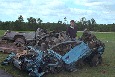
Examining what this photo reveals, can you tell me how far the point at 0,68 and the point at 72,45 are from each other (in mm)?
3248

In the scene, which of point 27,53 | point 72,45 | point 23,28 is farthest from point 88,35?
point 23,28

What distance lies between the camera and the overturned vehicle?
1278cm

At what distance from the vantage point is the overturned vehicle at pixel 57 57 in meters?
12.8

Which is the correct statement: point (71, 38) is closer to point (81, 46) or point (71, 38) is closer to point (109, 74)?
point (81, 46)

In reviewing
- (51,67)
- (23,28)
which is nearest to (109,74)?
(51,67)

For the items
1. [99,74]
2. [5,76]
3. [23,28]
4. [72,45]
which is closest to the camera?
[5,76]

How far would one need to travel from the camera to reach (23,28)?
6122 cm

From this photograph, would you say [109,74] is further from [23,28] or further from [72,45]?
[23,28]

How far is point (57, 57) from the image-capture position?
13258mm

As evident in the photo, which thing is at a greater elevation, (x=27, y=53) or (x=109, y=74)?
(x=27, y=53)

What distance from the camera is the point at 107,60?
17766mm

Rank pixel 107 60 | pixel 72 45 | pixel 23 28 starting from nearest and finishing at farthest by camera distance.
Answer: pixel 72 45 → pixel 107 60 → pixel 23 28

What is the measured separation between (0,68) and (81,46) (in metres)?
3.62

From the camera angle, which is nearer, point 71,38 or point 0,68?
point 0,68
